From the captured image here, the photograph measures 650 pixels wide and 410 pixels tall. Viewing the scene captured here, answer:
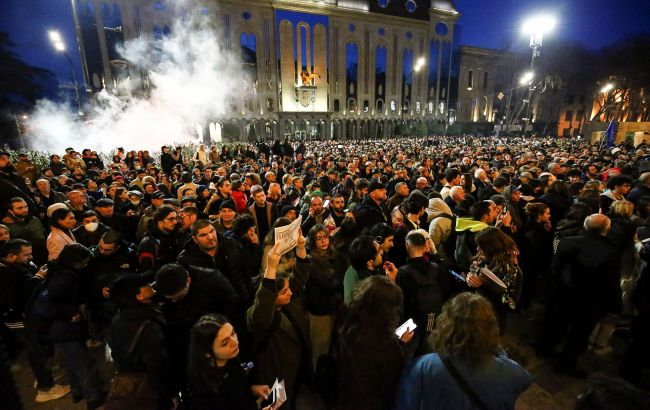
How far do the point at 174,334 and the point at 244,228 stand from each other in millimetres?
1460

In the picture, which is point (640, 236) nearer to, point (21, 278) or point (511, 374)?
point (511, 374)

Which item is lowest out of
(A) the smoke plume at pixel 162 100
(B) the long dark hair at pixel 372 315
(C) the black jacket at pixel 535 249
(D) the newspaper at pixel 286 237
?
(C) the black jacket at pixel 535 249

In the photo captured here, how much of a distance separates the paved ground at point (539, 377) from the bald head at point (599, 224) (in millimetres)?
1348

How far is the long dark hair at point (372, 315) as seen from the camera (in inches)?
68.7

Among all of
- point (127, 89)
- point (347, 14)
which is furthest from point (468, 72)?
point (127, 89)

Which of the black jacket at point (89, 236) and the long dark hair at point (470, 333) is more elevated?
the long dark hair at point (470, 333)

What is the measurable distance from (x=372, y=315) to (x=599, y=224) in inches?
109

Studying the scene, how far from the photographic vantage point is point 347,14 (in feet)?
134

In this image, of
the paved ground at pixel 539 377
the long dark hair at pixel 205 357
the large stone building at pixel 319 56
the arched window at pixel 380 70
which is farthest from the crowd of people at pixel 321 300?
the arched window at pixel 380 70

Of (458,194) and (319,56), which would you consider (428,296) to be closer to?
(458,194)

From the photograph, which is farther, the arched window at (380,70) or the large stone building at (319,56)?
the arched window at (380,70)

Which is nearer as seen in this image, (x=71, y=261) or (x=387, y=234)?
(x=71, y=261)

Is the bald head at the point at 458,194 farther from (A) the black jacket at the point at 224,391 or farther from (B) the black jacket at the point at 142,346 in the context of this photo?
(B) the black jacket at the point at 142,346

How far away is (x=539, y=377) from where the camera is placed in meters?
3.31
